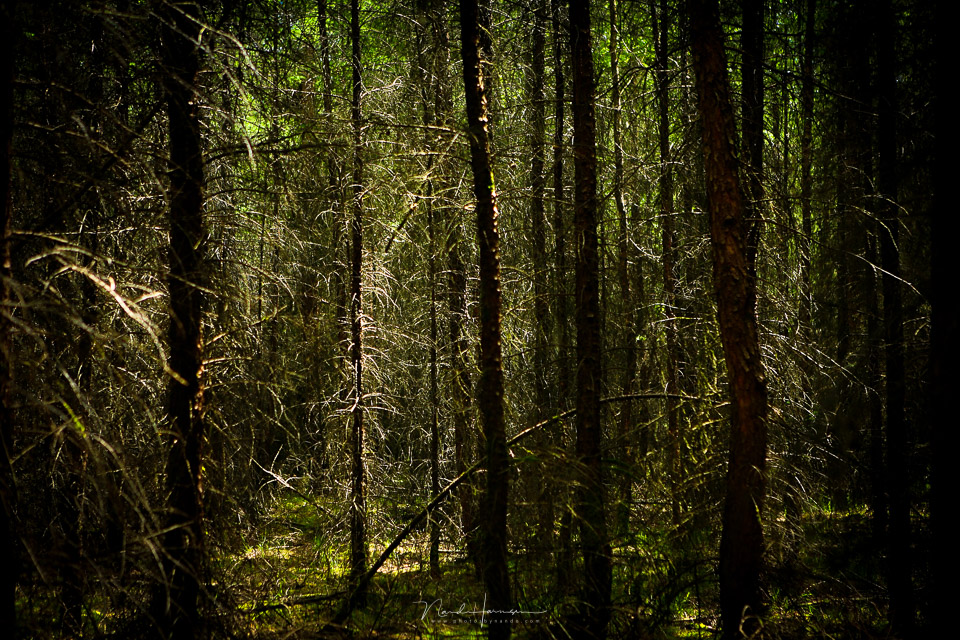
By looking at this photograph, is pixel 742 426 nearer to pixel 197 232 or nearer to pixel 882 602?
pixel 882 602

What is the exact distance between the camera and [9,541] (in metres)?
2.89

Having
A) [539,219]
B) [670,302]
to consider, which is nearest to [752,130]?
[670,302]

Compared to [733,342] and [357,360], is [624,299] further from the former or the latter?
[733,342]

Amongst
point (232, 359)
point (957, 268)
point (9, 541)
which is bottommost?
point (9, 541)

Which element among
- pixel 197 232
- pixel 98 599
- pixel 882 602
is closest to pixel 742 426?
pixel 882 602

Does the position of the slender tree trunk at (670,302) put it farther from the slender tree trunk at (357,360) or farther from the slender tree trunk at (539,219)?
the slender tree trunk at (357,360)

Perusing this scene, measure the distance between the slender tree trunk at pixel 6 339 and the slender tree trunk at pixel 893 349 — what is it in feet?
23.8

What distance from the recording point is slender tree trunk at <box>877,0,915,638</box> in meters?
6.34

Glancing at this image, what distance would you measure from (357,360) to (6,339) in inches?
258

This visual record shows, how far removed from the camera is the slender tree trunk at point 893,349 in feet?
20.8

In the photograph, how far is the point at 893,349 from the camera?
23.1 feet

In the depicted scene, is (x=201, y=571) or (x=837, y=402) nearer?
(x=201, y=571)

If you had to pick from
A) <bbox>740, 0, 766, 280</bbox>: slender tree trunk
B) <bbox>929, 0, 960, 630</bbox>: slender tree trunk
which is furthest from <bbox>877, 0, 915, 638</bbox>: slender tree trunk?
<bbox>929, 0, 960, 630</bbox>: slender tree trunk

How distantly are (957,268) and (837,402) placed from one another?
3.98 m
